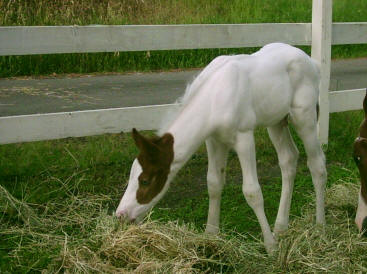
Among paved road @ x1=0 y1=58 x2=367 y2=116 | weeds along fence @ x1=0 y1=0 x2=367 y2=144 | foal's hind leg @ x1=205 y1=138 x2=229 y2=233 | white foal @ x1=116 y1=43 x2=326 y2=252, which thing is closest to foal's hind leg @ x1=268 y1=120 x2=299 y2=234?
white foal @ x1=116 y1=43 x2=326 y2=252

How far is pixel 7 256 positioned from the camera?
4027 millimetres

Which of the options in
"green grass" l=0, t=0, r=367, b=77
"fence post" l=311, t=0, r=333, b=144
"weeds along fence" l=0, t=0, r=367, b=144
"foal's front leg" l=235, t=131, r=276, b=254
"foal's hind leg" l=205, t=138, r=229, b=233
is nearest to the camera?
"foal's front leg" l=235, t=131, r=276, b=254

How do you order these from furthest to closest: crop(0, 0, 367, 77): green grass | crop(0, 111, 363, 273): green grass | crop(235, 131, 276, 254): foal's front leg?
1. crop(0, 0, 367, 77): green grass
2. crop(0, 111, 363, 273): green grass
3. crop(235, 131, 276, 254): foal's front leg

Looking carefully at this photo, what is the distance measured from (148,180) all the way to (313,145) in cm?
132

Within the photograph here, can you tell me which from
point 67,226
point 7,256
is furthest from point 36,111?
point 7,256

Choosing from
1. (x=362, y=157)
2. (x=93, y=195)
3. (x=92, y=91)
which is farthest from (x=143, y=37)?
(x=92, y=91)

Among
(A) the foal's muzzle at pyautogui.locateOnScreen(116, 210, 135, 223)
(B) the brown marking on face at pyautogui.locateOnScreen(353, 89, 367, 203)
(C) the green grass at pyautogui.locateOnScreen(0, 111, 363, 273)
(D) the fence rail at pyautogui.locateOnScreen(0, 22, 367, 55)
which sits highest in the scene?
(D) the fence rail at pyautogui.locateOnScreen(0, 22, 367, 55)

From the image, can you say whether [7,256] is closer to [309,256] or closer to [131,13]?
[309,256]

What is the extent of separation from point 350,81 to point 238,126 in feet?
25.4

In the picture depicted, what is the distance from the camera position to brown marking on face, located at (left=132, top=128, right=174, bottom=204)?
3.74 m

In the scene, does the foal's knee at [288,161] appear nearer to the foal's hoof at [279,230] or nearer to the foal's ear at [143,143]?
the foal's hoof at [279,230]

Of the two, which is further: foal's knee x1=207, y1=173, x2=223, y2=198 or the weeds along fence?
the weeds along fence

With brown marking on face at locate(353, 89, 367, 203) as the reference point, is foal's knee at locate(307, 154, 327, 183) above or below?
below

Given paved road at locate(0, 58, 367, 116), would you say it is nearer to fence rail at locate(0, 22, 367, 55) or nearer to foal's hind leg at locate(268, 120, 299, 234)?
fence rail at locate(0, 22, 367, 55)
